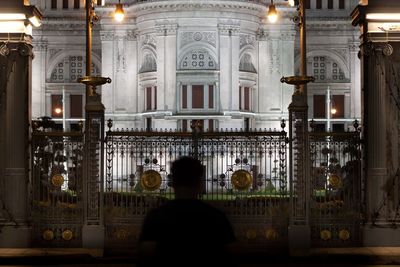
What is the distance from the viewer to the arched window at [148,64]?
4836cm

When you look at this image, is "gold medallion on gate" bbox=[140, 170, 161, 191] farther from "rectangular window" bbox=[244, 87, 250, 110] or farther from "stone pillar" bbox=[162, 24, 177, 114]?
"rectangular window" bbox=[244, 87, 250, 110]

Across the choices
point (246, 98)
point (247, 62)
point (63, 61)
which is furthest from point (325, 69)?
point (63, 61)

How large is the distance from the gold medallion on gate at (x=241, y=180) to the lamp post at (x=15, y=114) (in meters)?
4.29

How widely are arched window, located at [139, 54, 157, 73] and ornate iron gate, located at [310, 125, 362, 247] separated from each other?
1139 inches

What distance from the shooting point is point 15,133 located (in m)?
19.6

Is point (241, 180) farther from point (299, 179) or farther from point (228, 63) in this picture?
point (228, 63)

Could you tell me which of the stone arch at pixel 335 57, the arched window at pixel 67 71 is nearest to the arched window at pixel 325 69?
the stone arch at pixel 335 57

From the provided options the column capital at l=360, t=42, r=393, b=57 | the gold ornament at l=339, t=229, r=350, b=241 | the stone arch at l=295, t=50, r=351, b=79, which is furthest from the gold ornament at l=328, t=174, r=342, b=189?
the stone arch at l=295, t=50, r=351, b=79

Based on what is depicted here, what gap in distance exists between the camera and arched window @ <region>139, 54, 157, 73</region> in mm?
48362

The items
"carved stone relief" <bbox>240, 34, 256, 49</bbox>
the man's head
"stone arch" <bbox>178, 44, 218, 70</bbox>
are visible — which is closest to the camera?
the man's head

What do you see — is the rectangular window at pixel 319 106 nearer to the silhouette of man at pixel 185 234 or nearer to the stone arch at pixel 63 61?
the stone arch at pixel 63 61

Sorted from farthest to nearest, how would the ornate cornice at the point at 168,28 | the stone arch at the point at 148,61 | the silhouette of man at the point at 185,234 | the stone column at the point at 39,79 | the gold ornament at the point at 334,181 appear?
the stone column at the point at 39,79, the stone arch at the point at 148,61, the ornate cornice at the point at 168,28, the gold ornament at the point at 334,181, the silhouette of man at the point at 185,234

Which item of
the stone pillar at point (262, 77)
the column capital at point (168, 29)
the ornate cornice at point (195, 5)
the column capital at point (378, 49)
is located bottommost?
the column capital at point (378, 49)

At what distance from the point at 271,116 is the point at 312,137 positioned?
30503 mm
